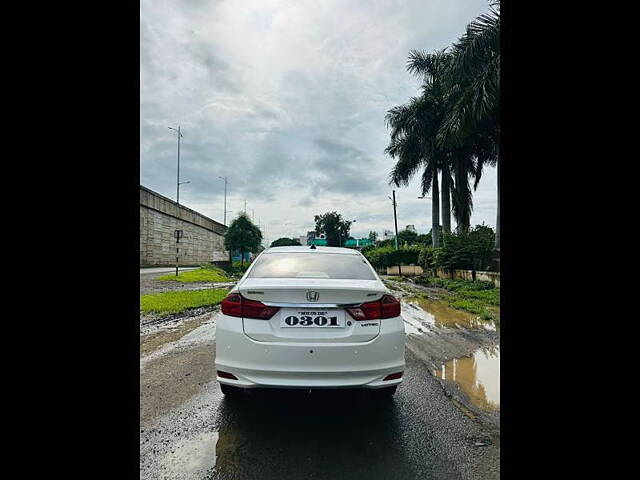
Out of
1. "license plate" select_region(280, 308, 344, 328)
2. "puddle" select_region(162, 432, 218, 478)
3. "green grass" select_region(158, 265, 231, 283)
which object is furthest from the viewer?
"green grass" select_region(158, 265, 231, 283)

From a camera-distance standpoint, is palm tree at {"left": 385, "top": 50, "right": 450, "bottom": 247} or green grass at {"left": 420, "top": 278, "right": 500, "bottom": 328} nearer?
green grass at {"left": 420, "top": 278, "right": 500, "bottom": 328}

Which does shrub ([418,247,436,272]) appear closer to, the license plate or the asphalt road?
the asphalt road

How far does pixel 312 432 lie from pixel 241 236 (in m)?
32.1

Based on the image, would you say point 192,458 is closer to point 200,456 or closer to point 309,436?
point 200,456

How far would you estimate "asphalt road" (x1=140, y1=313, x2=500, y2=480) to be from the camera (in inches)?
91.1

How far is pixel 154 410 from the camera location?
3.22m

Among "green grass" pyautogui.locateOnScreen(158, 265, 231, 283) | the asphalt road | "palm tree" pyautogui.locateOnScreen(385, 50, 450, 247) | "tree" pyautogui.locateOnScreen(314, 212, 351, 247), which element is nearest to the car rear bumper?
the asphalt road

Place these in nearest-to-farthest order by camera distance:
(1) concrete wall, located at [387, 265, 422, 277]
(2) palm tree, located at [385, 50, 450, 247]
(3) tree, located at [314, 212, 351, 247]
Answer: (2) palm tree, located at [385, 50, 450, 247] → (1) concrete wall, located at [387, 265, 422, 277] → (3) tree, located at [314, 212, 351, 247]

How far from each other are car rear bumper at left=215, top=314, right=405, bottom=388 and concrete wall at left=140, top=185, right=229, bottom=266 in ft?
52.8

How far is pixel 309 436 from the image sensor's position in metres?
2.72

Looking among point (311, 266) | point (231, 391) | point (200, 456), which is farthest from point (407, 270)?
point (200, 456)
